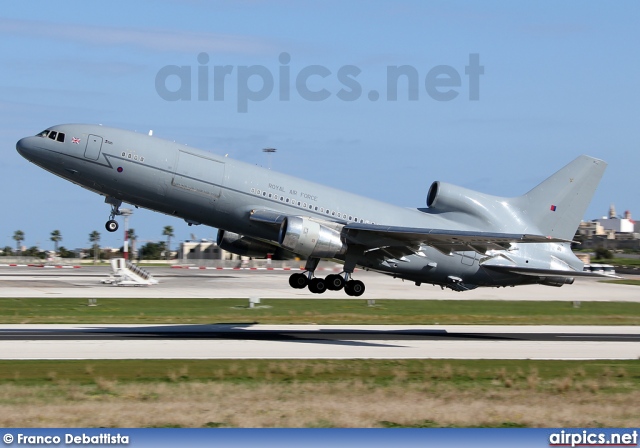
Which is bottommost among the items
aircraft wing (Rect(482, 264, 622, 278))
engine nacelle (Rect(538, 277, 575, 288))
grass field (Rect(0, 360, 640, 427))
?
grass field (Rect(0, 360, 640, 427))

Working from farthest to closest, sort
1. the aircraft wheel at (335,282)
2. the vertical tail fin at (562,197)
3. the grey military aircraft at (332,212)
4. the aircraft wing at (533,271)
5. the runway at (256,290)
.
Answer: the runway at (256,290)
the vertical tail fin at (562,197)
the aircraft wing at (533,271)
the aircraft wheel at (335,282)
the grey military aircraft at (332,212)

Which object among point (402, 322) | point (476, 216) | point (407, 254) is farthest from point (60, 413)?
point (402, 322)

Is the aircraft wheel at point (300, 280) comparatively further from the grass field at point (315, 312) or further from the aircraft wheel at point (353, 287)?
the grass field at point (315, 312)

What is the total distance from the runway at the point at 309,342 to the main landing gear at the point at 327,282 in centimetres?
222

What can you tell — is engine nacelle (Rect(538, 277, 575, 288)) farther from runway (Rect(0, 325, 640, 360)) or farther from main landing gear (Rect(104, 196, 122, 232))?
main landing gear (Rect(104, 196, 122, 232))

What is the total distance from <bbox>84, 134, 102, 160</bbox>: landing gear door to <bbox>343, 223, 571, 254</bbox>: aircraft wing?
10971mm

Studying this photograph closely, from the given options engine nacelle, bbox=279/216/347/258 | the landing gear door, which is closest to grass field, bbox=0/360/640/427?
engine nacelle, bbox=279/216/347/258

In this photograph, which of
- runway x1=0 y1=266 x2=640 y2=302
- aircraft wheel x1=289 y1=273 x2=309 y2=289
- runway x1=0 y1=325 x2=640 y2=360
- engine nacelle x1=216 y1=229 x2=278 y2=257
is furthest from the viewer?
runway x1=0 y1=266 x2=640 y2=302

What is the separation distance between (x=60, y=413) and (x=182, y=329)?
824 inches

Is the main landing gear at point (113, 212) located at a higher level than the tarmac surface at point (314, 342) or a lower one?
higher

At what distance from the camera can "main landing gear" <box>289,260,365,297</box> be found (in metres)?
38.9

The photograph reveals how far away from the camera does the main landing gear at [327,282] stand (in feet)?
128

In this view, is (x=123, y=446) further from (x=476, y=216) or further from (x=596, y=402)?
(x=476, y=216)

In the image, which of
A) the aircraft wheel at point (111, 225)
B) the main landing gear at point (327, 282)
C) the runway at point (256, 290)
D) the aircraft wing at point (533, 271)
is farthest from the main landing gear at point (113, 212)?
the runway at point (256, 290)
